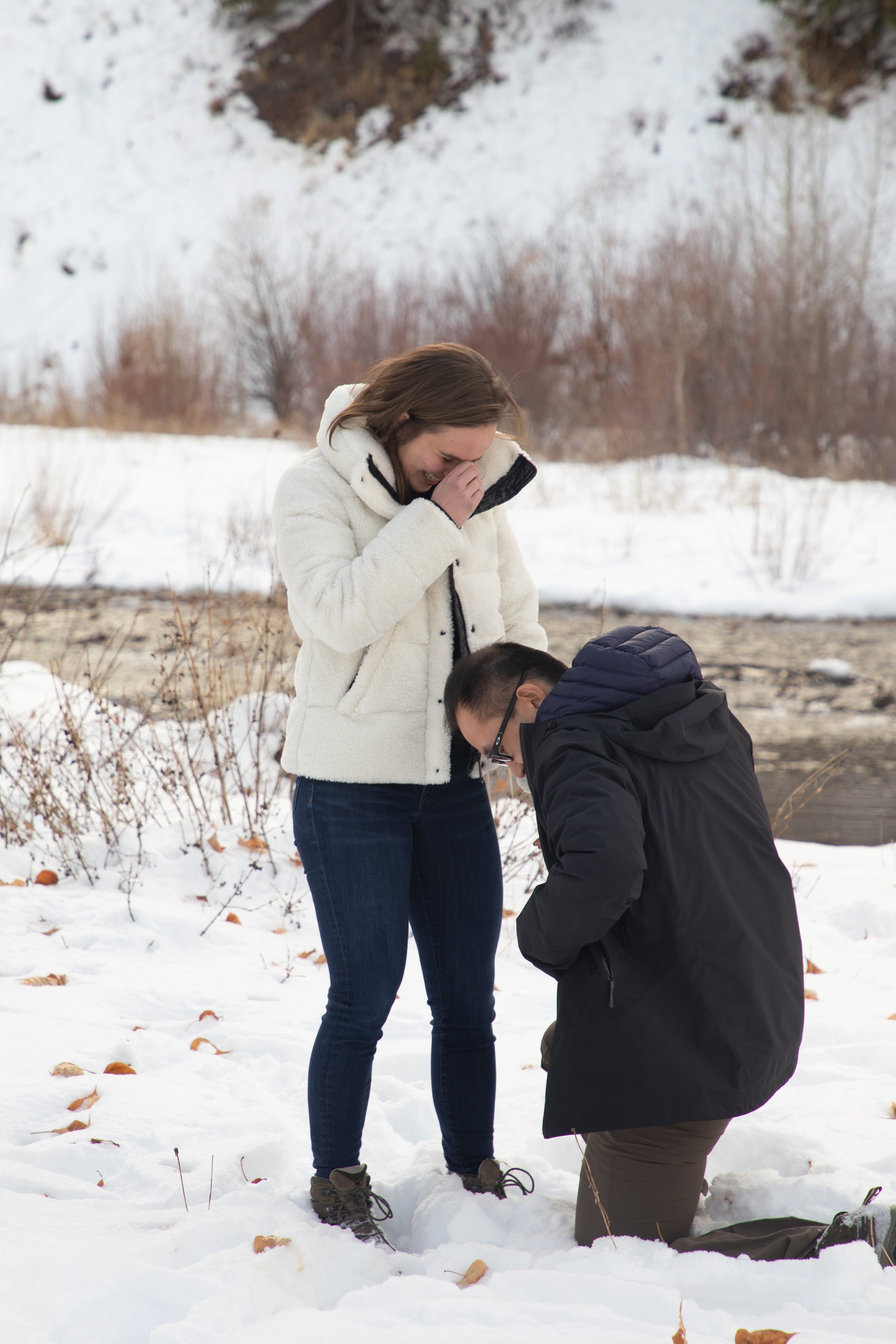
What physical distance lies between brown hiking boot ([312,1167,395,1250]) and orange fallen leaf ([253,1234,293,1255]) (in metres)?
0.12

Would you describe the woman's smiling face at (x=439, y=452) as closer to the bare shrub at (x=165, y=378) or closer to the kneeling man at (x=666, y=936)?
the kneeling man at (x=666, y=936)

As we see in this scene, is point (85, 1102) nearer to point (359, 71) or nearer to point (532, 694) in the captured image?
point (532, 694)

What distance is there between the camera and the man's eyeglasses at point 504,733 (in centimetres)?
207

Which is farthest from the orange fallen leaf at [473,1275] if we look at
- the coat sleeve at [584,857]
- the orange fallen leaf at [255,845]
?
the orange fallen leaf at [255,845]

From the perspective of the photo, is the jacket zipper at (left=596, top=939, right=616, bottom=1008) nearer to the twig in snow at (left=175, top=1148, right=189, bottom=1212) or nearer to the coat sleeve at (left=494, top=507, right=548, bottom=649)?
the coat sleeve at (left=494, top=507, right=548, bottom=649)

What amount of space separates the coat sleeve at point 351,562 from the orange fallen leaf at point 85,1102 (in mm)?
1460

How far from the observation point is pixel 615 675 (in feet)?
6.32

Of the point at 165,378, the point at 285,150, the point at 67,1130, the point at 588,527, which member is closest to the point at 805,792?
the point at 67,1130

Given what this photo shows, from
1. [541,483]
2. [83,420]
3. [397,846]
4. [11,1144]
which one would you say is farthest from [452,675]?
[83,420]

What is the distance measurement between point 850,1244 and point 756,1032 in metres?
Answer: 0.39

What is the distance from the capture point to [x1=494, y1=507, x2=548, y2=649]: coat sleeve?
2.48 metres

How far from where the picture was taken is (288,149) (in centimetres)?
3184

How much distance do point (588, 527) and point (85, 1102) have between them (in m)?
10.5

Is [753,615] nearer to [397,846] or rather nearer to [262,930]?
[262,930]
